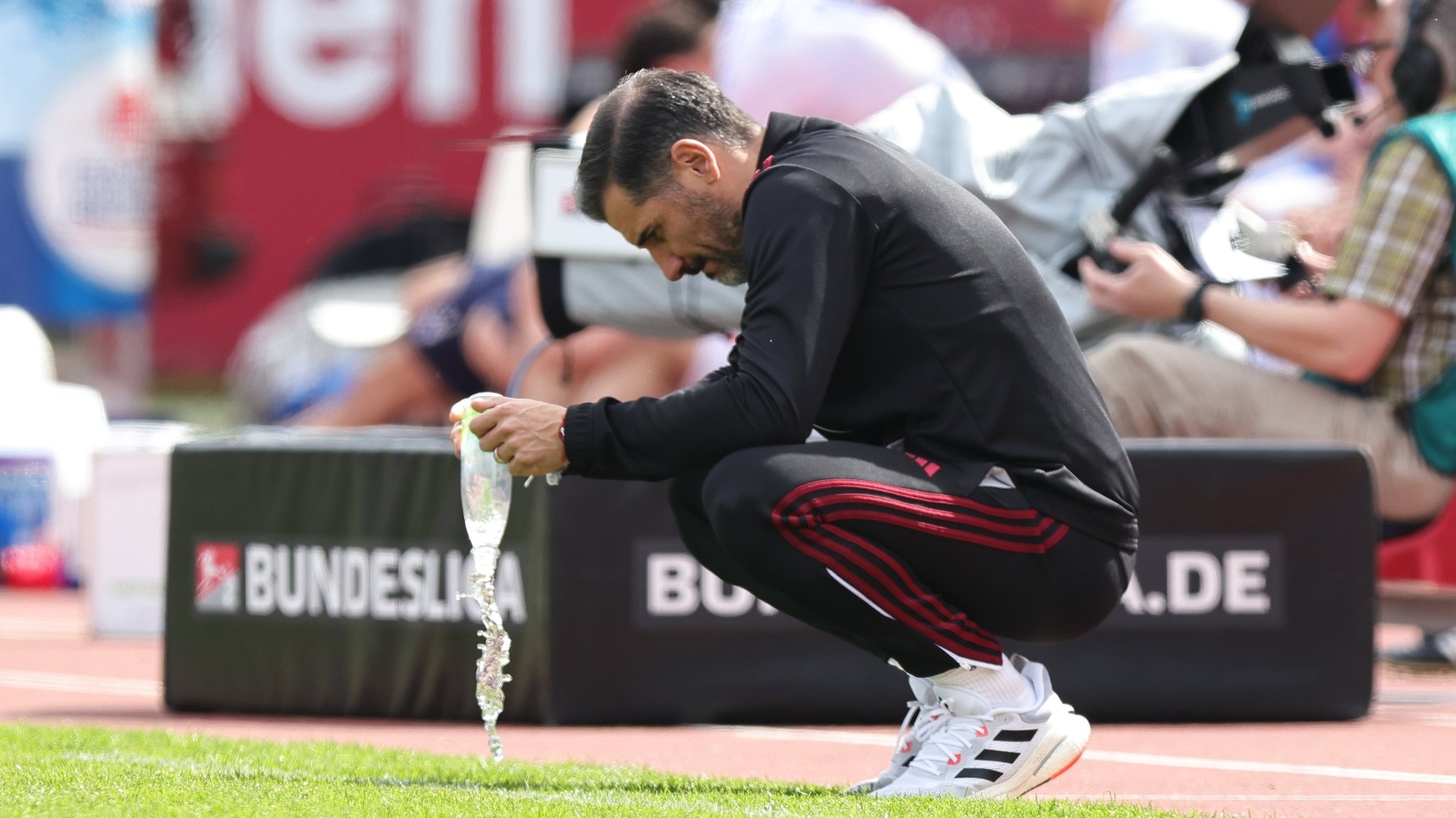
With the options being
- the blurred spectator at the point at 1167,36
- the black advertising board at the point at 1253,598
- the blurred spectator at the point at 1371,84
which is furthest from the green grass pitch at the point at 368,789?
the blurred spectator at the point at 1167,36

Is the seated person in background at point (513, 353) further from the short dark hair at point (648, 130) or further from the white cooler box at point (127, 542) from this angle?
the short dark hair at point (648, 130)

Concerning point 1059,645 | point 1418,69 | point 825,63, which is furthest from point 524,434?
point 825,63

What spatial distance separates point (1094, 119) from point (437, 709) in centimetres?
215

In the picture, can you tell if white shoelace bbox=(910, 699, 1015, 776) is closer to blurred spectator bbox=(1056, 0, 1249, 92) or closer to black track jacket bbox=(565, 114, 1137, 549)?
black track jacket bbox=(565, 114, 1137, 549)

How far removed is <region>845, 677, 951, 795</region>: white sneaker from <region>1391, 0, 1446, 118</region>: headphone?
7.89 feet

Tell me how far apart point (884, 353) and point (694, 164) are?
1.33 feet

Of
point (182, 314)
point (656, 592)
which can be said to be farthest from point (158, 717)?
point (182, 314)

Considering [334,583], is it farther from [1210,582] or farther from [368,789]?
[1210,582]

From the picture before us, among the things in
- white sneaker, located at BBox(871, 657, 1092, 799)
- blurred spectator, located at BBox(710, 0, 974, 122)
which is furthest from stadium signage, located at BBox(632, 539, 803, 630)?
blurred spectator, located at BBox(710, 0, 974, 122)

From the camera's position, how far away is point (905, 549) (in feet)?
9.89

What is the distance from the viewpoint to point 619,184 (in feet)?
10.0

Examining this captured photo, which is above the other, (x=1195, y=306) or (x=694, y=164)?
(x=694, y=164)

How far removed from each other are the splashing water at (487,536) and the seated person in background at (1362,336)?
6.29 feet

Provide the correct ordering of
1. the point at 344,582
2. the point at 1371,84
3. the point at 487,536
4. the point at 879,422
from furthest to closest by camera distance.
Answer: the point at 1371,84 → the point at 344,582 → the point at 487,536 → the point at 879,422
